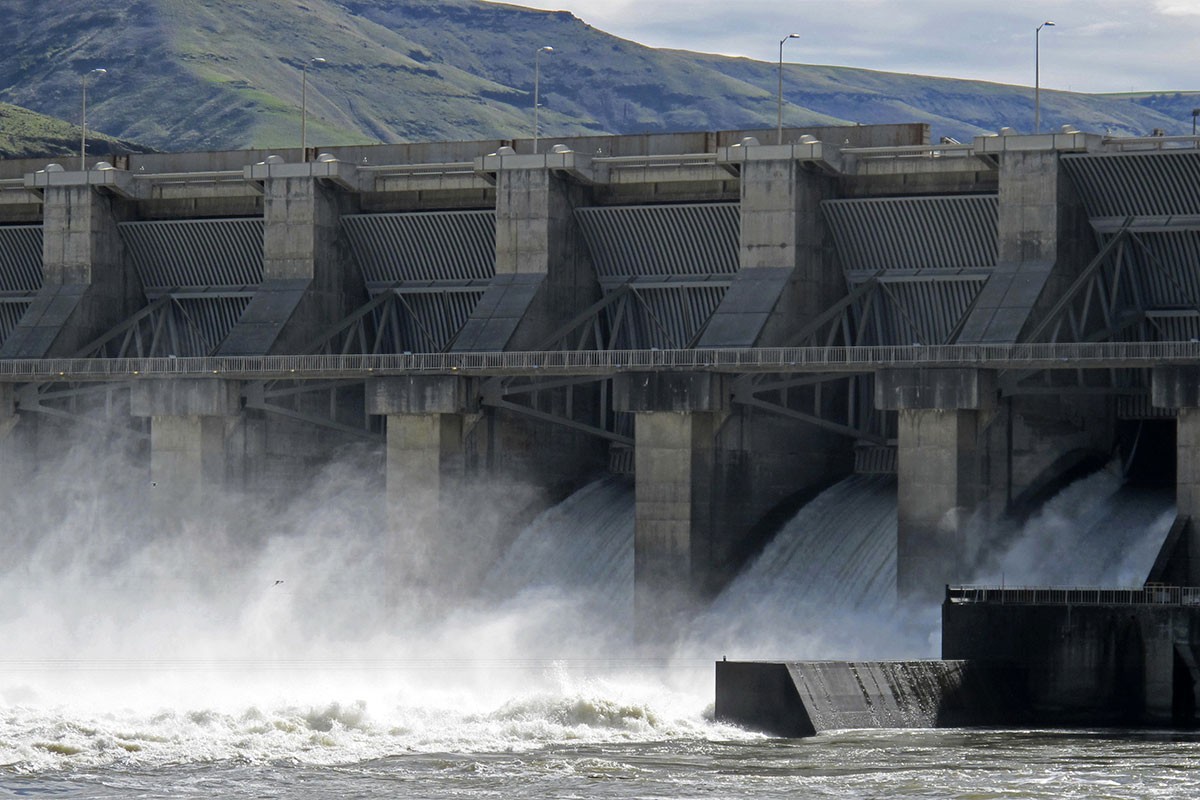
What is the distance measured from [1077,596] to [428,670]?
17553 mm

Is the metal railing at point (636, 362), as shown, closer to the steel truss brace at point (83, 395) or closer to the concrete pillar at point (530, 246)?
the steel truss brace at point (83, 395)

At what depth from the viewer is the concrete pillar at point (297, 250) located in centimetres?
7862

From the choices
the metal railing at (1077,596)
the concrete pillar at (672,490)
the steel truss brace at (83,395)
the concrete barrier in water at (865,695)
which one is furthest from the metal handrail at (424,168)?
the concrete barrier in water at (865,695)

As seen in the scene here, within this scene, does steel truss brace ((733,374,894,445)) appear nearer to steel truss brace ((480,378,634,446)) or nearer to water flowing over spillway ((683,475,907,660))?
water flowing over spillway ((683,475,907,660))

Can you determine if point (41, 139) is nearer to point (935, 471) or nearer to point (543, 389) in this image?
point (543, 389)

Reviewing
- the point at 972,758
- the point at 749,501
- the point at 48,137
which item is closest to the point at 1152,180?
the point at 749,501

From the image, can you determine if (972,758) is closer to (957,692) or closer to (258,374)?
(957,692)

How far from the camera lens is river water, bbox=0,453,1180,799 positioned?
46.2 metres

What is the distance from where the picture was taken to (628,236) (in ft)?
255

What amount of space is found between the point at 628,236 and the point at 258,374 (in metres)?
12.2

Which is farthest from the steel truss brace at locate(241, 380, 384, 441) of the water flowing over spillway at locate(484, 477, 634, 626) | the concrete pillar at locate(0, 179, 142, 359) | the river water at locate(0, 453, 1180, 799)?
the concrete pillar at locate(0, 179, 142, 359)

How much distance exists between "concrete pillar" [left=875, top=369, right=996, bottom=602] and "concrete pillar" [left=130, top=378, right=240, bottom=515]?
21.5m

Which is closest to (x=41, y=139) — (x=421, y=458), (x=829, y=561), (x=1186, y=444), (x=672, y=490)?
(x=421, y=458)

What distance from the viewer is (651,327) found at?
77812 millimetres
